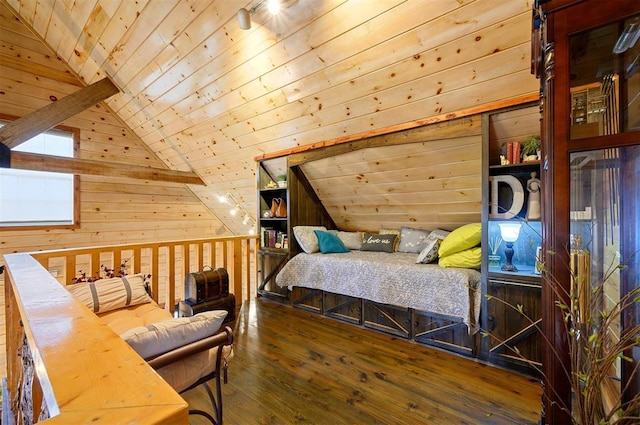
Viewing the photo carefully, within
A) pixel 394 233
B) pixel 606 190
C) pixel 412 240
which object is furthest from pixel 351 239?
pixel 606 190

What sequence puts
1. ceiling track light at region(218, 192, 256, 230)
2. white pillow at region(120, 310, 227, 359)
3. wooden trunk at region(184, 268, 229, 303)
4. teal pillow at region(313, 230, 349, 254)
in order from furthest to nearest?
ceiling track light at region(218, 192, 256, 230), teal pillow at region(313, 230, 349, 254), wooden trunk at region(184, 268, 229, 303), white pillow at region(120, 310, 227, 359)

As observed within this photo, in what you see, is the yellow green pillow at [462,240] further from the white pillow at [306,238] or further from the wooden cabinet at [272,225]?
the wooden cabinet at [272,225]

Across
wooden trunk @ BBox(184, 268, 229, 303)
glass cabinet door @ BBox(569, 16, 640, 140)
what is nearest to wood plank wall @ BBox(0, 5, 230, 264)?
wooden trunk @ BBox(184, 268, 229, 303)

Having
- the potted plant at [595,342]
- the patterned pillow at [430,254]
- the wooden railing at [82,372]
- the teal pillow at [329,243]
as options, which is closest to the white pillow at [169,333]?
the wooden railing at [82,372]

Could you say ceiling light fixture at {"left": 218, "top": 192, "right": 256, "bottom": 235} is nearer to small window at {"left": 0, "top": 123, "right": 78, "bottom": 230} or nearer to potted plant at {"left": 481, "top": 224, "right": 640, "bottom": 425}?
small window at {"left": 0, "top": 123, "right": 78, "bottom": 230}

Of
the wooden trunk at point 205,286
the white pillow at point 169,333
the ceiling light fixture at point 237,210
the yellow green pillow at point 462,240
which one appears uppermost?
the ceiling light fixture at point 237,210

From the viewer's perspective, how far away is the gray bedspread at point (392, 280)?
2.27 metres

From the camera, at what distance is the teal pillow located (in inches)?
133

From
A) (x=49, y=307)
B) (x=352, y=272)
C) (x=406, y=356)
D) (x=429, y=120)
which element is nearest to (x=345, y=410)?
(x=406, y=356)

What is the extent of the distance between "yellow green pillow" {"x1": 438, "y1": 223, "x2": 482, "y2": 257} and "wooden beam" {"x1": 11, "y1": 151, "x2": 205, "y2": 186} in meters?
4.09

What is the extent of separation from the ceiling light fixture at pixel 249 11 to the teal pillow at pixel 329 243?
2.17m

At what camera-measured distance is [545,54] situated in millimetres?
1037

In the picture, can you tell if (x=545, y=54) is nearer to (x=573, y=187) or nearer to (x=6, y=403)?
(x=573, y=187)

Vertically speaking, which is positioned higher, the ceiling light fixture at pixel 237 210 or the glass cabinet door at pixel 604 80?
the glass cabinet door at pixel 604 80
